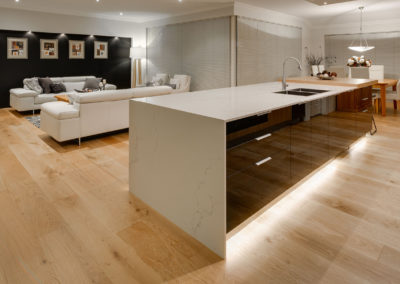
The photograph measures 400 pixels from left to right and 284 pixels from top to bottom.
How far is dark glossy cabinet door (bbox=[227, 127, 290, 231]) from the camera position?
1806 mm

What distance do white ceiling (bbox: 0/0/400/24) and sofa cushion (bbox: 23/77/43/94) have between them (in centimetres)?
170

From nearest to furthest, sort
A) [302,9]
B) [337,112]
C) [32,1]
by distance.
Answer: [337,112] < [32,1] < [302,9]

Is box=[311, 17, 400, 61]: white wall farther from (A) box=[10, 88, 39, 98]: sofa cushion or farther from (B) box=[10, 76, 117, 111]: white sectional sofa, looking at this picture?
(A) box=[10, 88, 39, 98]: sofa cushion

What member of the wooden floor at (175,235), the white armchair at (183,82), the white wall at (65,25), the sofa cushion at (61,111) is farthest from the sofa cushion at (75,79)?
the wooden floor at (175,235)

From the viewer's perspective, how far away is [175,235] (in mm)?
2020

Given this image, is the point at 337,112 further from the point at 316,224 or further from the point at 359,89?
the point at 316,224

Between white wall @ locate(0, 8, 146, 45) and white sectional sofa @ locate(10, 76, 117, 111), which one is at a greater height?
white wall @ locate(0, 8, 146, 45)

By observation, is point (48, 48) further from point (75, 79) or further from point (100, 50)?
point (100, 50)

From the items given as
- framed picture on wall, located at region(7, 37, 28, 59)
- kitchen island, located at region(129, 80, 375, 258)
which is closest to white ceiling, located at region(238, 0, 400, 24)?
kitchen island, located at region(129, 80, 375, 258)

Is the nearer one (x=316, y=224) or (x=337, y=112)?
(x=316, y=224)

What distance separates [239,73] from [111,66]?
4.20 meters

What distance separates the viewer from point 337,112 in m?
3.21

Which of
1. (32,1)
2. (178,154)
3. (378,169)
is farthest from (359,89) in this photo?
(32,1)

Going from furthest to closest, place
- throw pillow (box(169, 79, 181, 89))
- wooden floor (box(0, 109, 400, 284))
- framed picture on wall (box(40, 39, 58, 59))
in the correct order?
throw pillow (box(169, 79, 181, 89)) → framed picture on wall (box(40, 39, 58, 59)) → wooden floor (box(0, 109, 400, 284))
